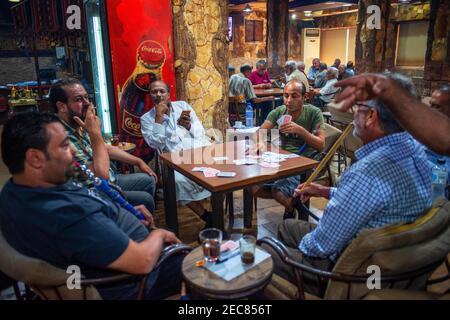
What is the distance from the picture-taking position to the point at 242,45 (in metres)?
13.5

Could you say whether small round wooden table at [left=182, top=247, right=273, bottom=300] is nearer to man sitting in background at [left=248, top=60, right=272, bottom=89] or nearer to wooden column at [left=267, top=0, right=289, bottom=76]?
man sitting in background at [left=248, top=60, right=272, bottom=89]

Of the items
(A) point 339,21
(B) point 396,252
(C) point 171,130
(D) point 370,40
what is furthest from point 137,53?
(A) point 339,21

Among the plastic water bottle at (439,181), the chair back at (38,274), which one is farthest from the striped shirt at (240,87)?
the chair back at (38,274)

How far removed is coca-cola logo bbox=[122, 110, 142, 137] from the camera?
3947mm

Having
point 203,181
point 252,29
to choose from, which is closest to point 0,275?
point 203,181

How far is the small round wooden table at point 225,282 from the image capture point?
1267mm

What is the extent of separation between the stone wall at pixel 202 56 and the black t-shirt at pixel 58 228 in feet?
10.3

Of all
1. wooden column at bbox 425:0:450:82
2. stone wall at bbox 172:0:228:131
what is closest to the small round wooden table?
stone wall at bbox 172:0:228:131

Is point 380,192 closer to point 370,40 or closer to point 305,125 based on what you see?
point 305,125

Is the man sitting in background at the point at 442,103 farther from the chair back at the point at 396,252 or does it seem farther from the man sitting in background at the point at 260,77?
the man sitting in background at the point at 260,77

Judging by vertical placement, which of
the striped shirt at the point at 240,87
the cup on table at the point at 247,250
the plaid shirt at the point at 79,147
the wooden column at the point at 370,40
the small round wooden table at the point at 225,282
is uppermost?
the wooden column at the point at 370,40

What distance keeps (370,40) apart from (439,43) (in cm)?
152
